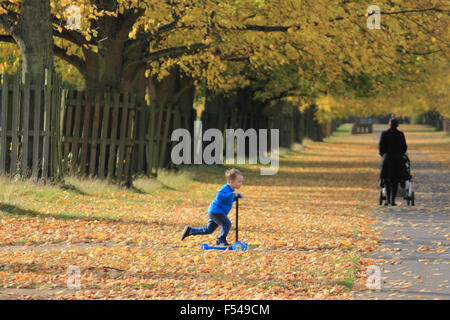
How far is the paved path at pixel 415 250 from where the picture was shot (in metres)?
8.62

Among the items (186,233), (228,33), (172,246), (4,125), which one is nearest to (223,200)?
(186,233)

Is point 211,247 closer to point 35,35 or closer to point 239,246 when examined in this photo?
point 239,246

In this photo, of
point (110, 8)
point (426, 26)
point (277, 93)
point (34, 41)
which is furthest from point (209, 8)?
point (277, 93)

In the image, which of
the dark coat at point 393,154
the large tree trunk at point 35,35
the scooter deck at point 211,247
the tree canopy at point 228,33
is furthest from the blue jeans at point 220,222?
the tree canopy at point 228,33

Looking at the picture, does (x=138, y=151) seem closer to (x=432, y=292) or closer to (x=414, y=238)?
(x=414, y=238)

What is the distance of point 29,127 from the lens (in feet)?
57.2

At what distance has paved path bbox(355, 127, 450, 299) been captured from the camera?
8.62 meters

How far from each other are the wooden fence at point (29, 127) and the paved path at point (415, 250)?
6736mm

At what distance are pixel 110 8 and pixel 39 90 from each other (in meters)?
3.57

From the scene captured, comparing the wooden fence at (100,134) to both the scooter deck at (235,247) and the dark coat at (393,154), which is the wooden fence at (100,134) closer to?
the dark coat at (393,154)

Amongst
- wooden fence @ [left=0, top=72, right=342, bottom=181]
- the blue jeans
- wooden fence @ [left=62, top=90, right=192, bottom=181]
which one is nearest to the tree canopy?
wooden fence @ [left=62, top=90, right=192, bottom=181]

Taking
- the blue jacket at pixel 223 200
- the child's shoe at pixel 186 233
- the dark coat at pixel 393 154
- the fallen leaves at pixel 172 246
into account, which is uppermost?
the dark coat at pixel 393 154

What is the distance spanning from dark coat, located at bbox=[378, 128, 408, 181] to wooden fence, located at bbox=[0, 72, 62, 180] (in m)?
6.74

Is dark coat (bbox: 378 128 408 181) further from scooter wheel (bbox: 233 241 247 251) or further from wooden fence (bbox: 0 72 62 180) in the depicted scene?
scooter wheel (bbox: 233 241 247 251)
